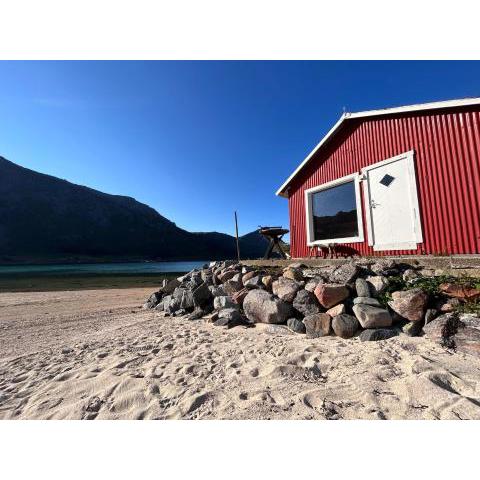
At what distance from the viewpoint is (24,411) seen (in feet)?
9.99

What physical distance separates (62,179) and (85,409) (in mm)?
206809

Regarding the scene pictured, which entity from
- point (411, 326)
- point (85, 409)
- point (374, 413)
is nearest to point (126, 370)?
point (85, 409)

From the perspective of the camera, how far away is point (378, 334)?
14.5 feet

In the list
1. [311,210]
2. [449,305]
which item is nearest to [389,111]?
[311,210]

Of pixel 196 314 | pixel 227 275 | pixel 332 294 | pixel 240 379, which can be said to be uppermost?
pixel 227 275

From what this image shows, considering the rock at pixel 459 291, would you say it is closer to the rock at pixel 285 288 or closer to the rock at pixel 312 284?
the rock at pixel 312 284

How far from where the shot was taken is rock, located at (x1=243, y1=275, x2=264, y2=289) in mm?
6858

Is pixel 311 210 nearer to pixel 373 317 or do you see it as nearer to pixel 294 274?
pixel 294 274

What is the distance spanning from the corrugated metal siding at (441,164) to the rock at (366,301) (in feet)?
9.69

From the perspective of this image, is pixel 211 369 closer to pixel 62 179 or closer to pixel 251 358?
pixel 251 358

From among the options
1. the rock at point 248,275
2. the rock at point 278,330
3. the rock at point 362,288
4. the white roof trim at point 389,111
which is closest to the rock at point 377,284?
the rock at point 362,288

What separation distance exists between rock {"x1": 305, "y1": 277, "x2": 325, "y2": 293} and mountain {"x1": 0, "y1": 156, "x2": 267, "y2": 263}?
135160 mm

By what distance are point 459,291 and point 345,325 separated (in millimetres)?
1887

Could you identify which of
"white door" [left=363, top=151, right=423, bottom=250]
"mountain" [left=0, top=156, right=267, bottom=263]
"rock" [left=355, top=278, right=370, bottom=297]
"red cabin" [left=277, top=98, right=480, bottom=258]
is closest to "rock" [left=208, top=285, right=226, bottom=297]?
"rock" [left=355, top=278, right=370, bottom=297]
